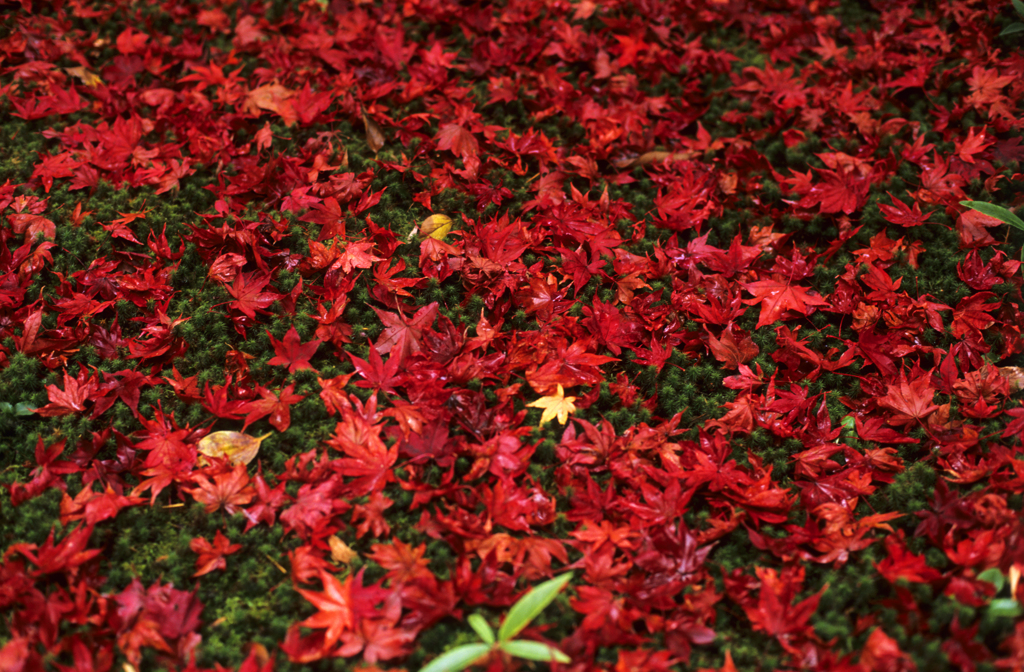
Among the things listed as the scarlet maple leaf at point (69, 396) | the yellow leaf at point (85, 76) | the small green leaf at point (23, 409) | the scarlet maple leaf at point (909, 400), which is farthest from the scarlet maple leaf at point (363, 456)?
the yellow leaf at point (85, 76)

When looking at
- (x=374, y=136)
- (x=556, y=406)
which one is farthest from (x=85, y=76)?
(x=556, y=406)

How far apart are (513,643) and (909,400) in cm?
133

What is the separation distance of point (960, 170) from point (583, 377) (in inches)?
68.5

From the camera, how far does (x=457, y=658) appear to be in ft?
4.79

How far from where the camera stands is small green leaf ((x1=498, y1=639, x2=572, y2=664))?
4.67 ft

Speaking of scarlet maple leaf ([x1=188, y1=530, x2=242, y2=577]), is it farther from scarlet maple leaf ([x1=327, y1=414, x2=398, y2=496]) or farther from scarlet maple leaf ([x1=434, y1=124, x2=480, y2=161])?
scarlet maple leaf ([x1=434, y1=124, x2=480, y2=161])

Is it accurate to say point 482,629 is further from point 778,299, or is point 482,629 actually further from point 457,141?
point 457,141

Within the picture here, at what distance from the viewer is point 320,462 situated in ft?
6.02

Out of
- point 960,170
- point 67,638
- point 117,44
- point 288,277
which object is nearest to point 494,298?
point 288,277

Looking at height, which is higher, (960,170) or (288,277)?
(960,170)

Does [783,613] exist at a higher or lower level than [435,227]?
lower

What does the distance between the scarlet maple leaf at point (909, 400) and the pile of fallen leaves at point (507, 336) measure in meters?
0.01

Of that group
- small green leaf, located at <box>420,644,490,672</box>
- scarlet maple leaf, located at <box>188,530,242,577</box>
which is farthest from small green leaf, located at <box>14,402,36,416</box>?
small green leaf, located at <box>420,644,490,672</box>

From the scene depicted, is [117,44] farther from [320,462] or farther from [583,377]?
[583,377]
